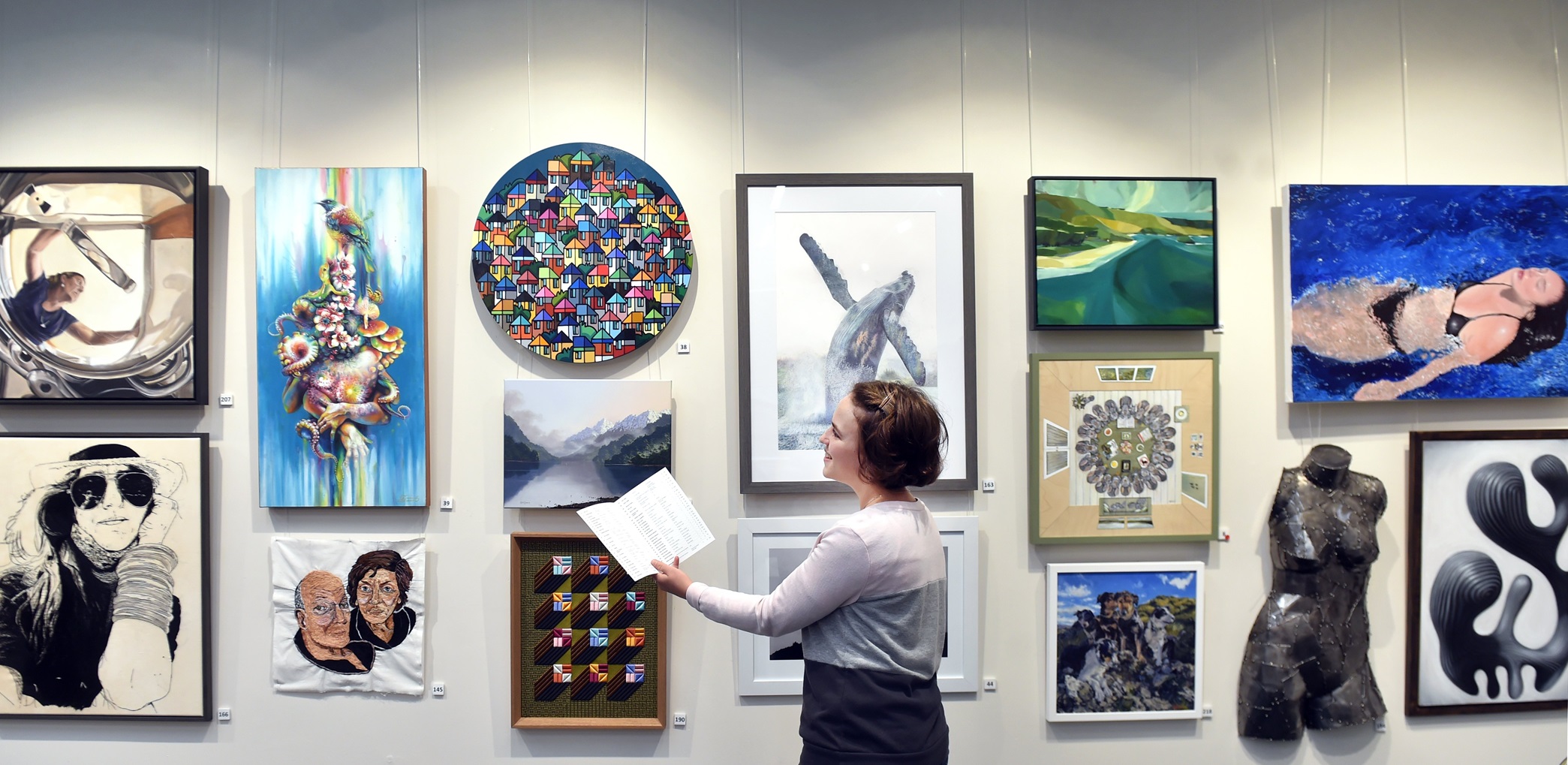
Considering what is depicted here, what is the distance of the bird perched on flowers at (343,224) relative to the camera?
1968mm

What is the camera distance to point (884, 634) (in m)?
1.34

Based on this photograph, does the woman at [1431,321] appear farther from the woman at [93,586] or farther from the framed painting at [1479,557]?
the woman at [93,586]

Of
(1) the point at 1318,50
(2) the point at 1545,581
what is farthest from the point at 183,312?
(2) the point at 1545,581

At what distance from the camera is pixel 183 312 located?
6.47 ft

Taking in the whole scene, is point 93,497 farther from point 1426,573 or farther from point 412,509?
point 1426,573

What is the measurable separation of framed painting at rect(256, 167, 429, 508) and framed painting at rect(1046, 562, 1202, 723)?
1.68 metres

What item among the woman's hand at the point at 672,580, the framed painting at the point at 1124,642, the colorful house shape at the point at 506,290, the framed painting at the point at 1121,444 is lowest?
the framed painting at the point at 1124,642

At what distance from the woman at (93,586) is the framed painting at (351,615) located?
27 cm

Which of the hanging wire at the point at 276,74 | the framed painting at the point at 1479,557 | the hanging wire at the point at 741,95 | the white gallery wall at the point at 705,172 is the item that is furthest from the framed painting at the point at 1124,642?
the hanging wire at the point at 276,74

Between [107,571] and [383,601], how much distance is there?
0.69 m

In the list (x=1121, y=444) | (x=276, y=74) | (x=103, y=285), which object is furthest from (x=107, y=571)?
(x=1121, y=444)

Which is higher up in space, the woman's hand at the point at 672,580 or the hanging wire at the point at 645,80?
the hanging wire at the point at 645,80

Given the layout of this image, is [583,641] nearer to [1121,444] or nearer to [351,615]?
[351,615]

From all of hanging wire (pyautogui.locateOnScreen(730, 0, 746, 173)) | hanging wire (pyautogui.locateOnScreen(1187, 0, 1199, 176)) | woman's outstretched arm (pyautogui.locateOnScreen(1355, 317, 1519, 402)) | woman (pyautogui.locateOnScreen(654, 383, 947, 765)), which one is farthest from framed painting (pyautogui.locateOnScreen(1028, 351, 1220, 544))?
hanging wire (pyautogui.locateOnScreen(730, 0, 746, 173))
